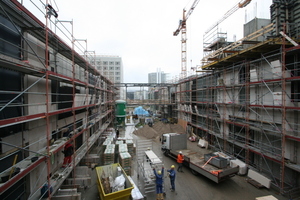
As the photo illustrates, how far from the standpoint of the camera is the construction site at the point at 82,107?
4.68 meters

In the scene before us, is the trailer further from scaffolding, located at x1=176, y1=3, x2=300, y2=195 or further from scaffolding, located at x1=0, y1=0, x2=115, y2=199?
scaffolding, located at x1=0, y1=0, x2=115, y2=199

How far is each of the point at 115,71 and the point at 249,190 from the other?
205 feet

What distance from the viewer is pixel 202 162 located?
34.1 ft

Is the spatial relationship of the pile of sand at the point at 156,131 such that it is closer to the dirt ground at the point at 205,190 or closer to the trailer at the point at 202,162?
the trailer at the point at 202,162

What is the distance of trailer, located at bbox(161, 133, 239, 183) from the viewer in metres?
8.77

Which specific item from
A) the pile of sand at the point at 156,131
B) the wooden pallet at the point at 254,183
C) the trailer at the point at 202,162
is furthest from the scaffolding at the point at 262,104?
the pile of sand at the point at 156,131

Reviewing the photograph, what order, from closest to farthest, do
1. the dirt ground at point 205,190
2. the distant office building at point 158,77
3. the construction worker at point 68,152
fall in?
the construction worker at point 68,152 < the dirt ground at point 205,190 < the distant office building at point 158,77

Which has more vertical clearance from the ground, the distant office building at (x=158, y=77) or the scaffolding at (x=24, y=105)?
the distant office building at (x=158, y=77)

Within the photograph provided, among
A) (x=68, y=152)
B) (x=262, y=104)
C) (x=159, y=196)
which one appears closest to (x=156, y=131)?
(x=159, y=196)

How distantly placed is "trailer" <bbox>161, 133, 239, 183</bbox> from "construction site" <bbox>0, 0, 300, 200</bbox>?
2.95 feet

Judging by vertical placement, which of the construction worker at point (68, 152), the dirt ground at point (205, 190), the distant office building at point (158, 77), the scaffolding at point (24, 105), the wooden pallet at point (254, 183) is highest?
the distant office building at point (158, 77)

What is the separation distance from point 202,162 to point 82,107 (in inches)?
339

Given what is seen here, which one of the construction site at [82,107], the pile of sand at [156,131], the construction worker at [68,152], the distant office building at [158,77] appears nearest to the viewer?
the construction site at [82,107]

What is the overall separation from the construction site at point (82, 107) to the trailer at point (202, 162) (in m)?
0.90
